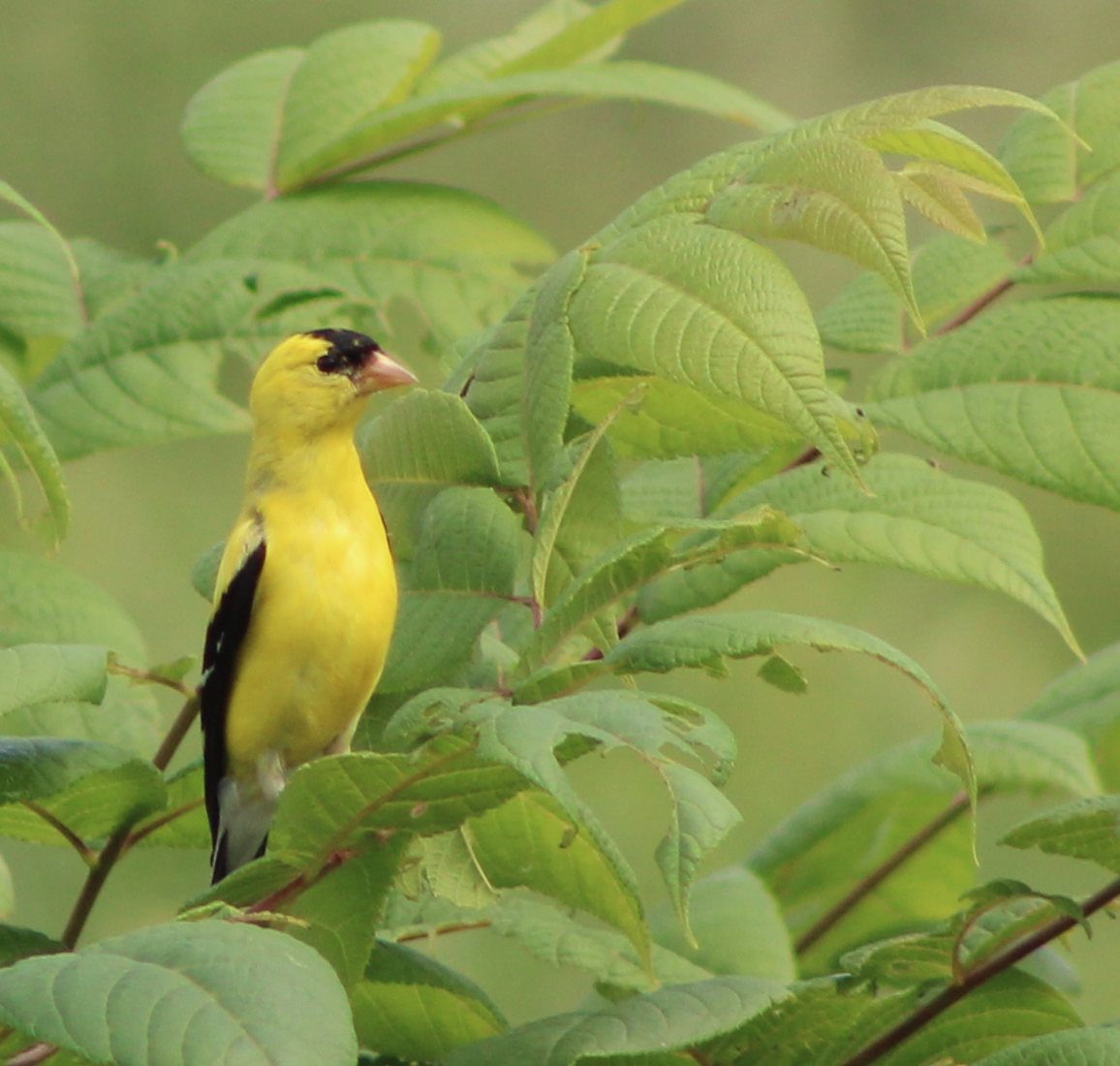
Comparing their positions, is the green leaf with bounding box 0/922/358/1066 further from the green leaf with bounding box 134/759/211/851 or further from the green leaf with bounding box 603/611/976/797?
the green leaf with bounding box 134/759/211/851

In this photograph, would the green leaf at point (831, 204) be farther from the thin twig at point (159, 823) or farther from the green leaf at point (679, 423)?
the thin twig at point (159, 823)

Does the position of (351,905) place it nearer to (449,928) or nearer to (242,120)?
(449,928)

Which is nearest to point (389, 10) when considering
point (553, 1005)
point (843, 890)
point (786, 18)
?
point (786, 18)

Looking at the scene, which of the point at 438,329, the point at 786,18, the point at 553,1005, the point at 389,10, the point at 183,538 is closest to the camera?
the point at 438,329

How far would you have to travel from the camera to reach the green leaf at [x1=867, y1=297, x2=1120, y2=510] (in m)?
1.85

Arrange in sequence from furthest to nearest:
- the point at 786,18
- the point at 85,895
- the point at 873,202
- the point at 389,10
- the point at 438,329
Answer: the point at 389,10, the point at 786,18, the point at 438,329, the point at 85,895, the point at 873,202

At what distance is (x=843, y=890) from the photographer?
2346mm

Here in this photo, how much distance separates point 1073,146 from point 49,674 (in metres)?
1.42

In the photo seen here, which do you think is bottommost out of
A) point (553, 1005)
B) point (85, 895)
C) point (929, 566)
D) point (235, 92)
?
point (553, 1005)

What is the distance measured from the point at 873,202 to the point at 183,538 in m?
4.98

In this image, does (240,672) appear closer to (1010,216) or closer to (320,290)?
(320,290)

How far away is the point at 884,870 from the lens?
7.29 ft

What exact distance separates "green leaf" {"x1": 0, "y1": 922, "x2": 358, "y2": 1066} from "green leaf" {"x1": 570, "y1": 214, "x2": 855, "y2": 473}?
1.89ft

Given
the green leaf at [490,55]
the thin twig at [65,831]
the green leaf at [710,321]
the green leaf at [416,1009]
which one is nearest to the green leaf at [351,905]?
the green leaf at [416,1009]
